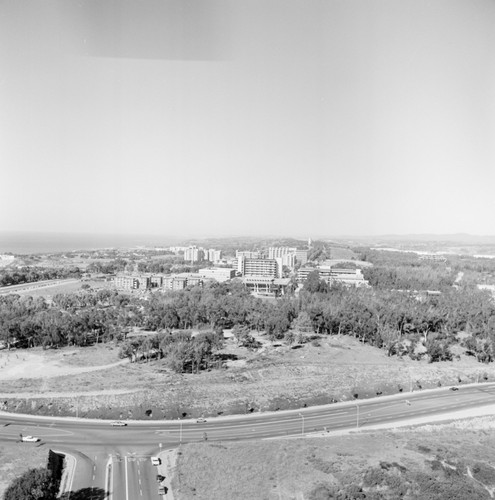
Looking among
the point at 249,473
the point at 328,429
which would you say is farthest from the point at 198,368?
the point at 249,473

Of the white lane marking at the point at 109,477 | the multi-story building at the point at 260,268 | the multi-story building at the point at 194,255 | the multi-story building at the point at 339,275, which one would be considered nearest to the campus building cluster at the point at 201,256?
the multi-story building at the point at 194,255

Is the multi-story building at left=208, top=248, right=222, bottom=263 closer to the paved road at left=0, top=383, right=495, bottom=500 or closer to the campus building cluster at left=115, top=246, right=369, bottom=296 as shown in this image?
the campus building cluster at left=115, top=246, right=369, bottom=296

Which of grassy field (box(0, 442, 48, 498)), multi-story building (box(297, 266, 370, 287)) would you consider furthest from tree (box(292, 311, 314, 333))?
multi-story building (box(297, 266, 370, 287))

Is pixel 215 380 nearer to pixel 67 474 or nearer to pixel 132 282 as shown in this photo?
pixel 67 474

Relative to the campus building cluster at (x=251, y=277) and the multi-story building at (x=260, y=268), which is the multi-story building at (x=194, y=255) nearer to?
the campus building cluster at (x=251, y=277)

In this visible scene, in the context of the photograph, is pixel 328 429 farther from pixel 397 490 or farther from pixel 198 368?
pixel 198 368

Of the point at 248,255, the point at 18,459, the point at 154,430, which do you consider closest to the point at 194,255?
the point at 248,255
